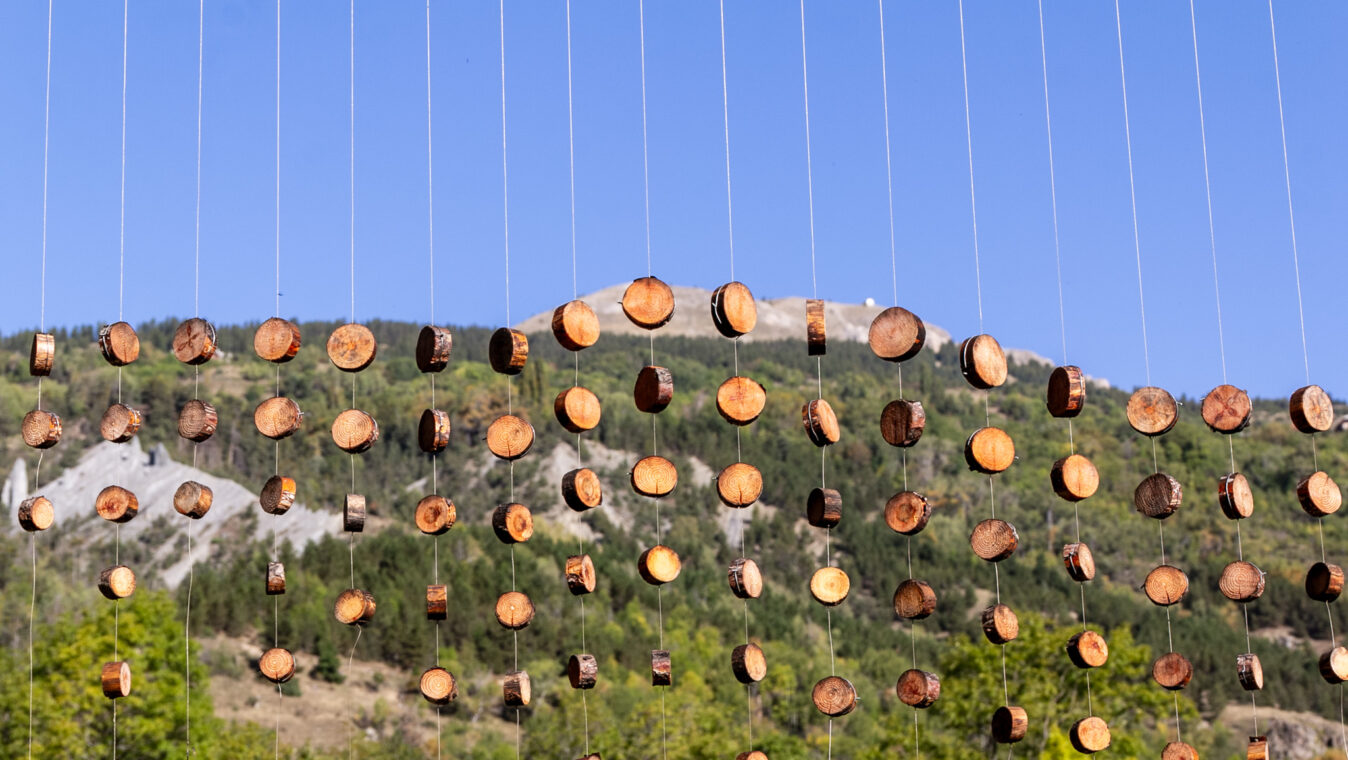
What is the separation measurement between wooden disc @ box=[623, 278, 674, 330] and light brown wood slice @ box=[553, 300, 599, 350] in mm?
253

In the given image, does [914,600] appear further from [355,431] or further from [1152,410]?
[355,431]

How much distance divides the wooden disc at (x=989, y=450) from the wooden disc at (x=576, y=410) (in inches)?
93.5

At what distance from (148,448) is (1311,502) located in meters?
113

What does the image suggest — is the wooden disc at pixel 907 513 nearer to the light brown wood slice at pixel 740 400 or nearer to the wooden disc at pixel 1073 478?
the wooden disc at pixel 1073 478

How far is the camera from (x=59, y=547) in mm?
100188

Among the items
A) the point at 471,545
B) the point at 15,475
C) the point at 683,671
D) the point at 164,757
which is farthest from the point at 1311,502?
the point at 15,475

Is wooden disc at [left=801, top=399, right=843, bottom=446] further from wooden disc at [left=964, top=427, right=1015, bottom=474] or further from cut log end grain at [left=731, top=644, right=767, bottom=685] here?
cut log end grain at [left=731, top=644, right=767, bottom=685]

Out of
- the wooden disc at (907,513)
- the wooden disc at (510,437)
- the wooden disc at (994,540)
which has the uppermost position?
the wooden disc at (510,437)

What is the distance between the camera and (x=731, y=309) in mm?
10562

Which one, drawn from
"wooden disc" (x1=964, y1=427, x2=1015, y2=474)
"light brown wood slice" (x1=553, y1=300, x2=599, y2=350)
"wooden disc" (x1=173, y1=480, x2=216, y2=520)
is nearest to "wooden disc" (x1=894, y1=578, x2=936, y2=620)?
"wooden disc" (x1=964, y1=427, x2=1015, y2=474)

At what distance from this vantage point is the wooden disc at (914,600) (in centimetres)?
1049

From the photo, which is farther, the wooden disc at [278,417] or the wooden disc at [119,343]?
the wooden disc at [119,343]

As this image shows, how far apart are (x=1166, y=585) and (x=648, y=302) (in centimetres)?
381

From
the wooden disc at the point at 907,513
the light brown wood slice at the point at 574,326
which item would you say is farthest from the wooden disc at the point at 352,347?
the wooden disc at the point at 907,513
